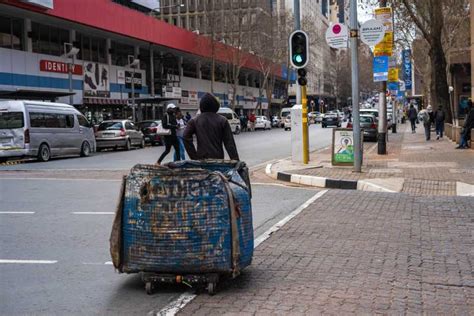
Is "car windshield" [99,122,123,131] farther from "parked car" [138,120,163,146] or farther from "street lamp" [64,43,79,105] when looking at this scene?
"parked car" [138,120,163,146]

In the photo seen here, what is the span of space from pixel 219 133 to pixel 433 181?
7729 mm

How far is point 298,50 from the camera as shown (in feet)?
55.8

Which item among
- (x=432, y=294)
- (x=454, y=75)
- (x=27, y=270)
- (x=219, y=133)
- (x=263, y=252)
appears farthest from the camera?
(x=454, y=75)

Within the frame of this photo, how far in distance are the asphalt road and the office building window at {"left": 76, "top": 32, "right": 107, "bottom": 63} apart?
2332 cm

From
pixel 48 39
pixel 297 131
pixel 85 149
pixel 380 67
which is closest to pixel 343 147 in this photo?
pixel 297 131

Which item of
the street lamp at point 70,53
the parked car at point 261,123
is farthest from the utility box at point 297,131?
the parked car at point 261,123

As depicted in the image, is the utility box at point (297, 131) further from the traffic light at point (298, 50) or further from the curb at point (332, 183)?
the curb at point (332, 183)

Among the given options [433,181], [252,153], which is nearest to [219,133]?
[433,181]

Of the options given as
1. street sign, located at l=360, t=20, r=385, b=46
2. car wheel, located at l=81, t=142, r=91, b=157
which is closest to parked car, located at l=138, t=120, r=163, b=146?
car wheel, located at l=81, t=142, r=91, b=157

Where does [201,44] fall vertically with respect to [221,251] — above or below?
above

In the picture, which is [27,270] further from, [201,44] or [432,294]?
[201,44]

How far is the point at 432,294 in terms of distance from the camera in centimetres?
536

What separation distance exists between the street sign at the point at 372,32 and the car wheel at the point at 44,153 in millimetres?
13084

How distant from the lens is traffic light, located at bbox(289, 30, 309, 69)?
55.6 feet
